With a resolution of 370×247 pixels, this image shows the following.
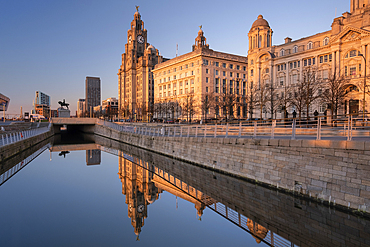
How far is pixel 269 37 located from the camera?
71125mm

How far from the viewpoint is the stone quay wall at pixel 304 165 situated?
9959mm

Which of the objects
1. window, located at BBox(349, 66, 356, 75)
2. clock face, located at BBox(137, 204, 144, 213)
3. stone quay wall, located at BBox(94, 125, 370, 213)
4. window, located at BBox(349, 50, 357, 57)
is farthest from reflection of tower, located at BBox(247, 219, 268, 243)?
window, located at BBox(349, 50, 357, 57)

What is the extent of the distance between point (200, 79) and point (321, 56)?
35.0 meters

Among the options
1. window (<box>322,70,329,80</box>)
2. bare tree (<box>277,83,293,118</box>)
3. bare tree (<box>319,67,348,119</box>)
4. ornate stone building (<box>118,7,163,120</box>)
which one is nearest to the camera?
bare tree (<box>319,67,348,119</box>)

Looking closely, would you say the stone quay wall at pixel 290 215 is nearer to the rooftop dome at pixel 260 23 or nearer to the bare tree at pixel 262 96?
the bare tree at pixel 262 96

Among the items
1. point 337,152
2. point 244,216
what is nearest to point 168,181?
point 244,216

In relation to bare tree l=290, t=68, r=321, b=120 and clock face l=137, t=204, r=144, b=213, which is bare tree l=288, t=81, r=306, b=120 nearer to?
bare tree l=290, t=68, r=321, b=120

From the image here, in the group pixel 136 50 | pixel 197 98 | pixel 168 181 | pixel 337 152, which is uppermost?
pixel 136 50

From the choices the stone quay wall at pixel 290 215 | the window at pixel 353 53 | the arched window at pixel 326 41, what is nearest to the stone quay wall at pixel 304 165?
the stone quay wall at pixel 290 215

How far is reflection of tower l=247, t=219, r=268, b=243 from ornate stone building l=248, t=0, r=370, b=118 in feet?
116

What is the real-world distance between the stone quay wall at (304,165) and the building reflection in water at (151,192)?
3.35 metres

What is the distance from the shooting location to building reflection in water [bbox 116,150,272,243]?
35.1ft

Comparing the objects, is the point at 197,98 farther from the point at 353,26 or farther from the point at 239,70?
the point at 353,26

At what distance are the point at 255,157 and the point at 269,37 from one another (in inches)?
2596
